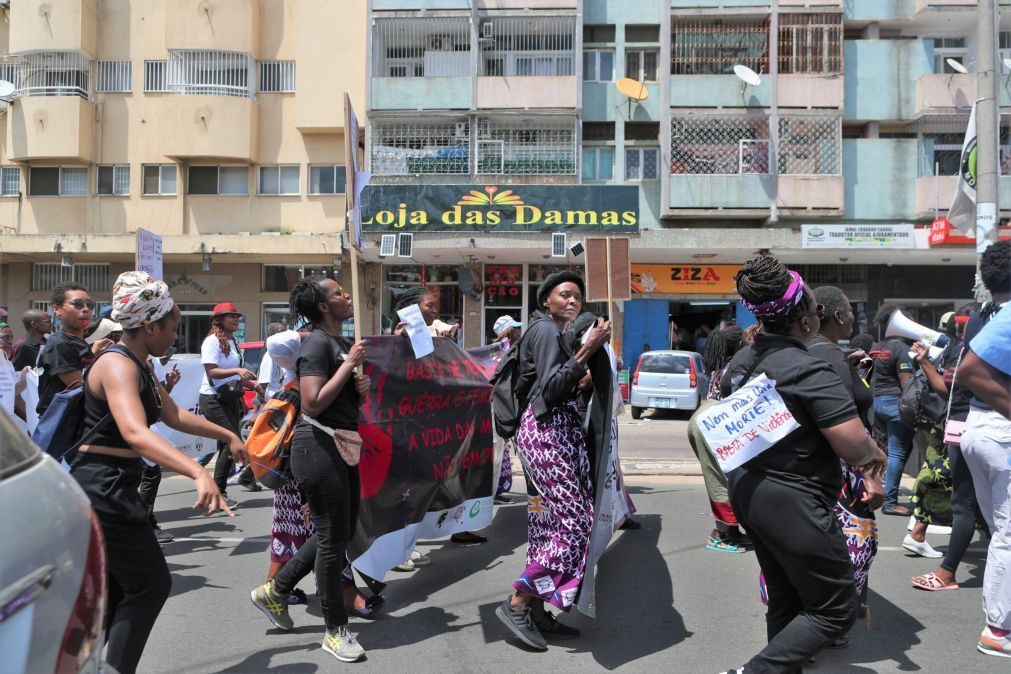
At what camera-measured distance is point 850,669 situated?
3.73 meters

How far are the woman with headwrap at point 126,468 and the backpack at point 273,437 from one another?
1.14 meters

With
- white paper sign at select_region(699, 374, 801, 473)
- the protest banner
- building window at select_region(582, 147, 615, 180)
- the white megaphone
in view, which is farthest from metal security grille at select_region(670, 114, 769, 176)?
white paper sign at select_region(699, 374, 801, 473)

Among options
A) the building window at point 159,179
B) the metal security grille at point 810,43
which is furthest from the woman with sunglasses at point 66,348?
the metal security grille at point 810,43

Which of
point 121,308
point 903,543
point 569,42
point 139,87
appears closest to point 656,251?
point 569,42

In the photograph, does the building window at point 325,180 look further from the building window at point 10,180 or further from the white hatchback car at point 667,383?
the white hatchback car at point 667,383

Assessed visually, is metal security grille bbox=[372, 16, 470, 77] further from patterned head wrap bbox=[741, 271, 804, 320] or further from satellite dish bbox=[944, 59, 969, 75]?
patterned head wrap bbox=[741, 271, 804, 320]

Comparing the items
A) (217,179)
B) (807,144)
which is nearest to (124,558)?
(807,144)

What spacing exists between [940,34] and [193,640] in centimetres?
2498

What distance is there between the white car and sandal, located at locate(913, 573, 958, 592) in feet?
15.8

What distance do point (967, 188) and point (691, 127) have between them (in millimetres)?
12252

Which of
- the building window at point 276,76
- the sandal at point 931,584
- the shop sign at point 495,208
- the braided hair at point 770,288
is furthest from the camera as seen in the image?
the building window at point 276,76

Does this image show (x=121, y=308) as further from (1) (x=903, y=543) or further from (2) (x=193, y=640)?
(1) (x=903, y=543)

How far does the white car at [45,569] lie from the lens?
1402 mm

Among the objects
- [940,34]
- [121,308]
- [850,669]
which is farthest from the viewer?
[940,34]
